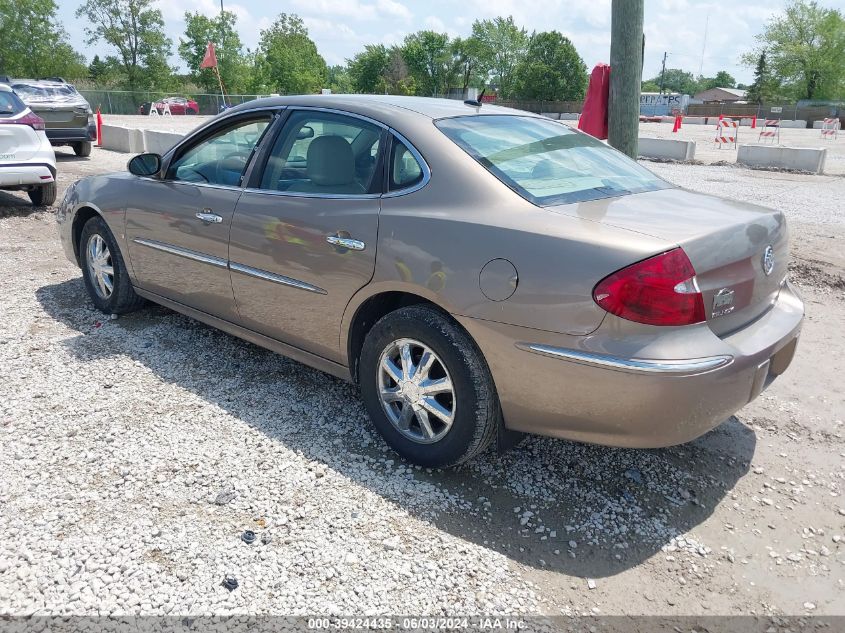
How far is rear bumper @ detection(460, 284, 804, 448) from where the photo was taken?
97.2 inches

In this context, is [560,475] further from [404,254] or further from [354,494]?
[404,254]

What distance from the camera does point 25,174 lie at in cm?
852

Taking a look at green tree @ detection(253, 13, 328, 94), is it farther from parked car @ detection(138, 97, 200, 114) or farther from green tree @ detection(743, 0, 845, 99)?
green tree @ detection(743, 0, 845, 99)

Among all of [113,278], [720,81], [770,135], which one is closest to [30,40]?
[770,135]

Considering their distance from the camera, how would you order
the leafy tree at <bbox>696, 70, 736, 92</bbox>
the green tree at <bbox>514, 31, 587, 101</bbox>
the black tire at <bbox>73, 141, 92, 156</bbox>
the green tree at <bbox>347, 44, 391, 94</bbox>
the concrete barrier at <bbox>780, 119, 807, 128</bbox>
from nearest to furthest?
1. the black tire at <bbox>73, 141, 92, 156</bbox>
2. the concrete barrier at <bbox>780, 119, 807, 128</bbox>
3. the green tree at <bbox>514, 31, 587, 101</bbox>
4. the green tree at <bbox>347, 44, 391, 94</bbox>
5. the leafy tree at <bbox>696, 70, 736, 92</bbox>

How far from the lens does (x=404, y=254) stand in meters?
2.98

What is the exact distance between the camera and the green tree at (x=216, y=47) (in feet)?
217

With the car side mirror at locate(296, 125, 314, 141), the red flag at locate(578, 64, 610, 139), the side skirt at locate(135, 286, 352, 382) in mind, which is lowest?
the side skirt at locate(135, 286, 352, 382)

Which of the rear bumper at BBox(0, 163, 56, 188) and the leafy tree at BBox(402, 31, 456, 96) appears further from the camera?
the leafy tree at BBox(402, 31, 456, 96)

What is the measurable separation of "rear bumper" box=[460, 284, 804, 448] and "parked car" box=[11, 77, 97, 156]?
14750mm

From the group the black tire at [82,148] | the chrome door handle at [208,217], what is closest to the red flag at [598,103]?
the chrome door handle at [208,217]

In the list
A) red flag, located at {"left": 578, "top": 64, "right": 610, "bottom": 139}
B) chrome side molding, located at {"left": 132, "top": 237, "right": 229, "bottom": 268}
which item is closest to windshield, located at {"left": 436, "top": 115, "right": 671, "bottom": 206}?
chrome side molding, located at {"left": 132, "top": 237, "right": 229, "bottom": 268}

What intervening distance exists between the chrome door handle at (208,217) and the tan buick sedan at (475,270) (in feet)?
0.04

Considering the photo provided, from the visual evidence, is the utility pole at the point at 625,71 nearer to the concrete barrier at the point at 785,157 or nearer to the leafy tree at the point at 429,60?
the concrete barrier at the point at 785,157
